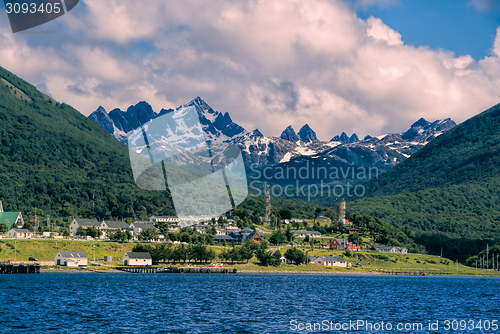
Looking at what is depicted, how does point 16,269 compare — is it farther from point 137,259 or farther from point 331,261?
point 331,261

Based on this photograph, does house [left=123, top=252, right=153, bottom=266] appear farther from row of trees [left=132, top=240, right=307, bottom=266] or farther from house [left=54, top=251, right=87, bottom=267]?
Result: house [left=54, top=251, right=87, bottom=267]

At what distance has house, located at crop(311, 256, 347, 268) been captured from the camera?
182 meters

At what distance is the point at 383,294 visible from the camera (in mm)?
96750

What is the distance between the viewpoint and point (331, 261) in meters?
183

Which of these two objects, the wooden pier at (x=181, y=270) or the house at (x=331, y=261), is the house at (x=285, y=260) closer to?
the house at (x=331, y=261)

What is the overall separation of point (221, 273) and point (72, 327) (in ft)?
349

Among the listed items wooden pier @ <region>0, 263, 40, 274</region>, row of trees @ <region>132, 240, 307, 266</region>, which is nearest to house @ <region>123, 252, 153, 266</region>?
row of trees @ <region>132, 240, 307, 266</region>

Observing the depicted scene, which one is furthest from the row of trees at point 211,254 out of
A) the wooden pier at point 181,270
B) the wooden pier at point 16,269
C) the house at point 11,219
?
the house at point 11,219

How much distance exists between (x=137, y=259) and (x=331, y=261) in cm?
6847

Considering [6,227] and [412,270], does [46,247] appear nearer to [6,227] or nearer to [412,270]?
[6,227]

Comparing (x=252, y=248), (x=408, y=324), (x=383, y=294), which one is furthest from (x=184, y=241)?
(x=408, y=324)

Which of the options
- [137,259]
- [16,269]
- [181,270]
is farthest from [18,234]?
[181,270]

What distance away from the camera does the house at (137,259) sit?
5856 inches

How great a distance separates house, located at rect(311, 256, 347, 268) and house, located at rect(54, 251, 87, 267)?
79.6m
